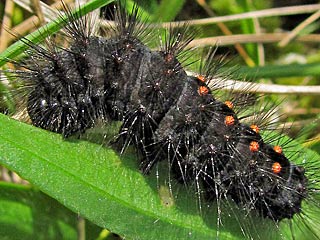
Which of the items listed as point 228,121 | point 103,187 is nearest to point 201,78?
point 228,121

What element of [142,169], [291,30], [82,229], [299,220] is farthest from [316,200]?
[291,30]

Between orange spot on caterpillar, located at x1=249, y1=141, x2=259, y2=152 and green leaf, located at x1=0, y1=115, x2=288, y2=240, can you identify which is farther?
orange spot on caterpillar, located at x1=249, y1=141, x2=259, y2=152

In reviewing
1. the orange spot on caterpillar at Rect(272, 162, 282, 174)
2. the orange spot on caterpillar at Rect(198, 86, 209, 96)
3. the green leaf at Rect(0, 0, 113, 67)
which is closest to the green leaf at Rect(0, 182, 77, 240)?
the green leaf at Rect(0, 0, 113, 67)

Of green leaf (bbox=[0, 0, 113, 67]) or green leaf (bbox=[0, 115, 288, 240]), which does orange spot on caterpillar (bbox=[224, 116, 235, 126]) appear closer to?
green leaf (bbox=[0, 115, 288, 240])

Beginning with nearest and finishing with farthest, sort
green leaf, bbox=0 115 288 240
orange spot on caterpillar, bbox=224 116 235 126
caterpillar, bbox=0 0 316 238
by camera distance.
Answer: green leaf, bbox=0 115 288 240
caterpillar, bbox=0 0 316 238
orange spot on caterpillar, bbox=224 116 235 126

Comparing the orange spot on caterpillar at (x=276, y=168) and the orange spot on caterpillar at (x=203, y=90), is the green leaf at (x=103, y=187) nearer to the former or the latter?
the orange spot on caterpillar at (x=276, y=168)

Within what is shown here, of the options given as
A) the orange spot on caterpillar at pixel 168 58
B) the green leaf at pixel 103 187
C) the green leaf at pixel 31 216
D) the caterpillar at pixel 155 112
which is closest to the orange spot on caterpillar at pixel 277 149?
the caterpillar at pixel 155 112

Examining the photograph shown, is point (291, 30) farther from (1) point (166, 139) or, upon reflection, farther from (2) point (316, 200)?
(1) point (166, 139)
